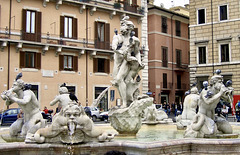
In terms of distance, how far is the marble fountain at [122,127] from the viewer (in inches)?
214

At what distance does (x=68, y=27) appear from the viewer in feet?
101

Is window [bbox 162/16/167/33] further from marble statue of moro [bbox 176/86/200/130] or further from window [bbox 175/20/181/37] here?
marble statue of moro [bbox 176/86/200/130]

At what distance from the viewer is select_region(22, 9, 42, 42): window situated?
27.9m

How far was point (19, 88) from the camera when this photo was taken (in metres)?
6.67

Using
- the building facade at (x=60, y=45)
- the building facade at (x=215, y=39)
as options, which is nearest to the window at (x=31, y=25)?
the building facade at (x=60, y=45)

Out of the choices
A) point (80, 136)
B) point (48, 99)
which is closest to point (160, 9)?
point (48, 99)

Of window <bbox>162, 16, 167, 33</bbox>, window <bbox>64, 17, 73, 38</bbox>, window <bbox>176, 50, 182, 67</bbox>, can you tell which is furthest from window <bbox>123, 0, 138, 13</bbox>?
window <bbox>176, 50, 182, 67</bbox>

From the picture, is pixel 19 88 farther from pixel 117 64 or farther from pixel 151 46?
pixel 151 46

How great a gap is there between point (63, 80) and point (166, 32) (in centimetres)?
1728

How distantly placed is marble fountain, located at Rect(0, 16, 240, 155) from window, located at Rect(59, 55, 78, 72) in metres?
21.3

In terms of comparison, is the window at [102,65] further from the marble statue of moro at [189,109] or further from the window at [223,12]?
the marble statue of moro at [189,109]

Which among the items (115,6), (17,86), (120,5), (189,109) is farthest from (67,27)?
(17,86)

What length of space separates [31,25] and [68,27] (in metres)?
3.47

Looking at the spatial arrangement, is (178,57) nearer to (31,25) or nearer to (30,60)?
(31,25)
